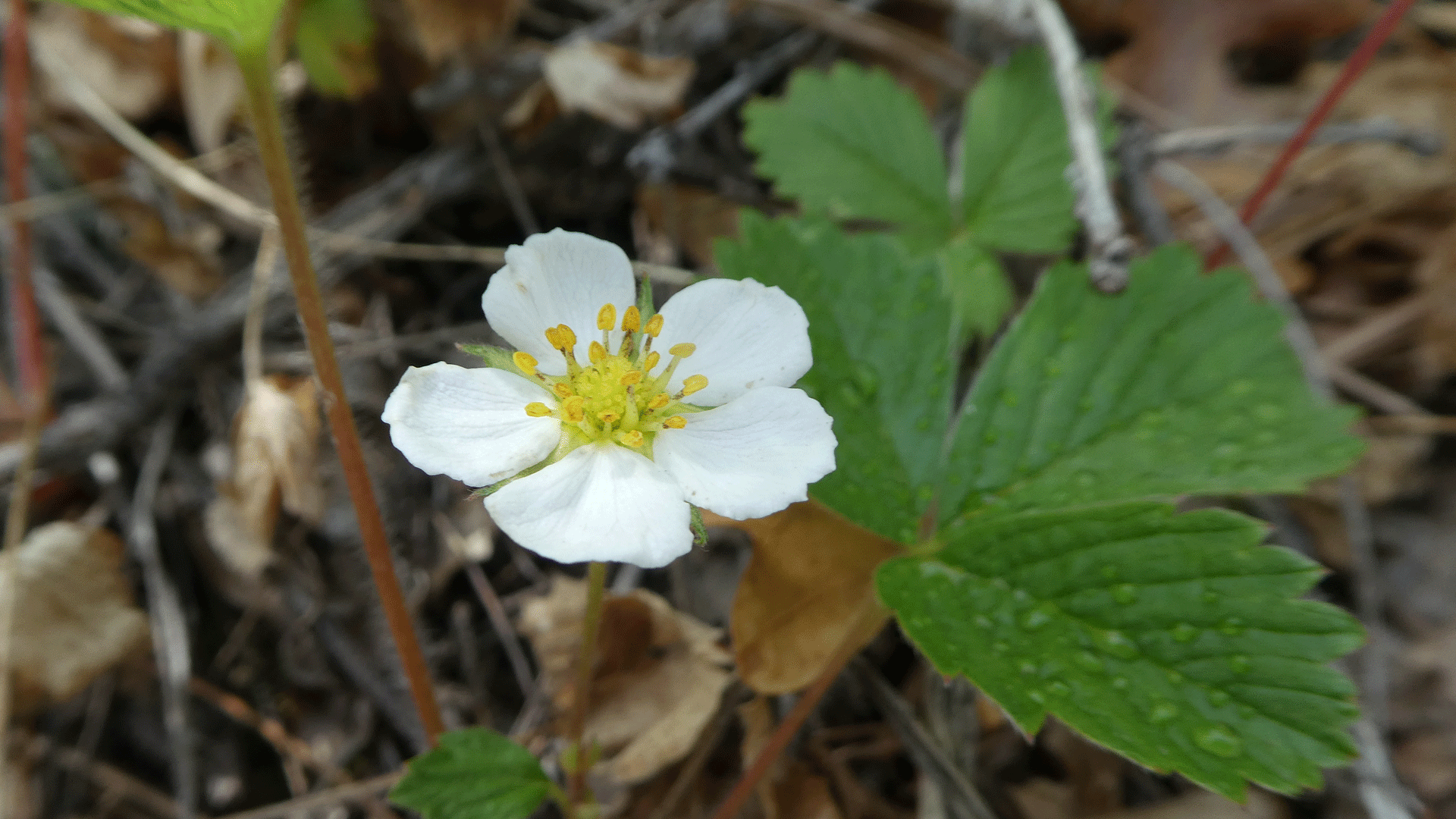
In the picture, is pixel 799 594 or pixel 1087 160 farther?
pixel 1087 160

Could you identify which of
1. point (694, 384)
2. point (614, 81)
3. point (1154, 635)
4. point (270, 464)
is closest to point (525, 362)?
point (694, 384)

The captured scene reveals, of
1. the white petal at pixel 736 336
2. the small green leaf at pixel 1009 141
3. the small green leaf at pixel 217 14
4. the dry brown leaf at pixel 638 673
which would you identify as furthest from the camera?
the small green leaf at pixel 1009 141

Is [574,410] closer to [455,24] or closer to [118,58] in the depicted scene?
[455,24]

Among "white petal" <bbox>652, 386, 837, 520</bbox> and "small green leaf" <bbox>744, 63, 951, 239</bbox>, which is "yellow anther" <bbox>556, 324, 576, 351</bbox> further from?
"small green leaf" <bbox>744, 63, 951, 239</bbox>

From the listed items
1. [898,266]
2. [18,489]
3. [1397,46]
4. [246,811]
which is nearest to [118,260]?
[18,489]

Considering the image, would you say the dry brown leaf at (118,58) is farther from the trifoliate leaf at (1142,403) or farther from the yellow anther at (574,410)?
the trifoliate leaf at (1142,403)

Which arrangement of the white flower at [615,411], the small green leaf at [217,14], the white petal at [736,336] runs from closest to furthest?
the small green leaf at [217,14] → the white flower at [615,411] → the white petal at [736,336]

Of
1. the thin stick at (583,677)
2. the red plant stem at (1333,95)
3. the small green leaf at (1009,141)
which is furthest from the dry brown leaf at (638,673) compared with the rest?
the red plant stem at (1333,95)

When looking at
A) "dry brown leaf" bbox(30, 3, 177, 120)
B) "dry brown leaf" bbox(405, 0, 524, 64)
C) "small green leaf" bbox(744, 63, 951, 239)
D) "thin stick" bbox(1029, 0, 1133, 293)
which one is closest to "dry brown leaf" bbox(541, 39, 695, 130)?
"dry brown leaf" bbox(405, 0, 524, 64)
